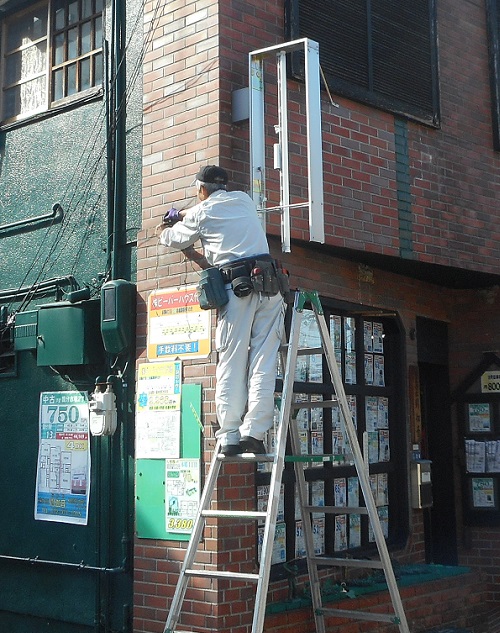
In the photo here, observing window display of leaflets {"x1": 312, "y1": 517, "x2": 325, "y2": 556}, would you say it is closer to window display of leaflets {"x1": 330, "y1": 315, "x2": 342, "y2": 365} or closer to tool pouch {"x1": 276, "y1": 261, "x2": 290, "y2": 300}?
window display of leaflets {"x1": 330, "y1": 315, "x2": 342, "y2": 365}

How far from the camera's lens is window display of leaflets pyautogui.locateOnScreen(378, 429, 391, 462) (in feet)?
28.6

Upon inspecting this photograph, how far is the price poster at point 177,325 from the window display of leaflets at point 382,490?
9.12 ft

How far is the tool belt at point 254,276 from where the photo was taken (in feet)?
18.9

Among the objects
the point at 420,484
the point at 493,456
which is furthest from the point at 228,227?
the point at 493,456

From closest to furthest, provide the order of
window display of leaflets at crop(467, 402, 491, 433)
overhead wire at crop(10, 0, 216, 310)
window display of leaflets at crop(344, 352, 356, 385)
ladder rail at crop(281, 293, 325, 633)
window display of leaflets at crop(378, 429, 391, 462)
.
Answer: ladder rail at crop(281, 293, 325, 633) → overhead wire at crop(10, 0, 216, 310) → window display of leaflets at crop(344, 352, 356, 385) → window display of leaflets at crop(378, 429, 391, 462) → window display of leaflets at crop(467, 402, 491, 433)

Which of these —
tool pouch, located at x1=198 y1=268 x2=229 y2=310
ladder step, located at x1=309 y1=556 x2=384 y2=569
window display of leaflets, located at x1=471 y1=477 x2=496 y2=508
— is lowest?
ladder step, located at x1=309 y1=556 x2=384 y2=569

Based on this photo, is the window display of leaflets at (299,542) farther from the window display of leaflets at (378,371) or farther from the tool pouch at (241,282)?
the tool pouch at (241,282)

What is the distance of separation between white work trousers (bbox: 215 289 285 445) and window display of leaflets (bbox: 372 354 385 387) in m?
3.00

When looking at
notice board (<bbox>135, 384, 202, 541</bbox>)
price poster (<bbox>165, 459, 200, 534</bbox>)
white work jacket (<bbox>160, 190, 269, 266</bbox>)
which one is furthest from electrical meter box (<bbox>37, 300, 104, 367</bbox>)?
white work jacket (<bbox>160, 190, 269, 266</bbox>)

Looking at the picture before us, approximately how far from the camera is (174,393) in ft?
22.3

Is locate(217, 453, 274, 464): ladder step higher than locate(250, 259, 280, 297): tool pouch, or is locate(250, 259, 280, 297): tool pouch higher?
locate(250, 259, 280, 297): tool pouch

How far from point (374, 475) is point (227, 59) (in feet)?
13.1

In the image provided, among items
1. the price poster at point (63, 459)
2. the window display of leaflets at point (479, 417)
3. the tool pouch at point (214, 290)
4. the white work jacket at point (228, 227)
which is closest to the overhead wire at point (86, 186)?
the price poster at point (63, 459)

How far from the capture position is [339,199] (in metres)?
7.71
